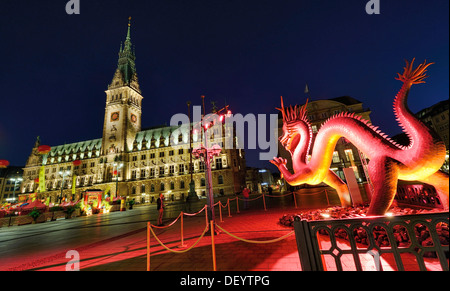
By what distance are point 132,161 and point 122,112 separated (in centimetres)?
1403

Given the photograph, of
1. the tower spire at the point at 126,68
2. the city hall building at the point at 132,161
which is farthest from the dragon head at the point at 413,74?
the tower spire at the point at 126,68

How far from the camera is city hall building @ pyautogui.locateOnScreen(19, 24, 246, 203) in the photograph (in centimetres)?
4169

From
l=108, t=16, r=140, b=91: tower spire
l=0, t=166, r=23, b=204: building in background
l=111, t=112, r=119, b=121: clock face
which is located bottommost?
l=0, t=166, r=23, b=204: building in background

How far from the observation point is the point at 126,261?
15.4ft

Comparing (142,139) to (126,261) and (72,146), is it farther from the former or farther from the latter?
(126,261)

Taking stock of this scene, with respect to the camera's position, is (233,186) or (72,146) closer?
(233,186)

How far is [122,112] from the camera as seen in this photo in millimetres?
50750

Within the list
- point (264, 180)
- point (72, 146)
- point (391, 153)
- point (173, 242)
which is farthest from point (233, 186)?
point (72, 146)

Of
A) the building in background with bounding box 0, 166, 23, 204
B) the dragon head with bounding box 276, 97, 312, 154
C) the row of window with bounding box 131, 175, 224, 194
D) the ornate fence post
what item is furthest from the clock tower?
the ornate fence post

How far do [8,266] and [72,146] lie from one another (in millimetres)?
74476

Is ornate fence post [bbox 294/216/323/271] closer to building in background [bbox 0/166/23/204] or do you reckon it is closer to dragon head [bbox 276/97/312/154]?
dragon head [bbox 276/97/312/154]

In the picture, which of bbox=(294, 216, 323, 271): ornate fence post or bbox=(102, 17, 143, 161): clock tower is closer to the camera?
bbox=(294, 216, 323, 271): ornate fence post

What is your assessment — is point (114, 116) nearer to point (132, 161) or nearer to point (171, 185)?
point (132, 161)
